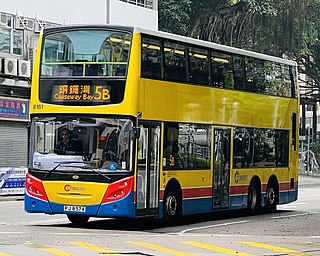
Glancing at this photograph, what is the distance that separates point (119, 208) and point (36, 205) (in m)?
1.90

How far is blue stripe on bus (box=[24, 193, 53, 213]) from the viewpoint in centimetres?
1823

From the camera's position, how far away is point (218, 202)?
860 inches

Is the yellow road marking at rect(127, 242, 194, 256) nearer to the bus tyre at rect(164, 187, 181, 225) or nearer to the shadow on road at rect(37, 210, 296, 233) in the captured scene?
the shadow on road at rect(37, 210, 296, 233)

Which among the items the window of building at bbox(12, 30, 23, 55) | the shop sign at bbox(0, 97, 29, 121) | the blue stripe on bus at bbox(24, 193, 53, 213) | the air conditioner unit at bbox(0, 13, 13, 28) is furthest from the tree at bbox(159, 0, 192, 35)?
the blue stripe on bus at bbox(24, 193, 53, 213)

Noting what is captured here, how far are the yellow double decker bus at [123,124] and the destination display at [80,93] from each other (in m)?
0.02

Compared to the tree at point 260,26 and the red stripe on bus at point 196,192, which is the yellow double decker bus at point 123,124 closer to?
the red stripe on bus at point 196,192

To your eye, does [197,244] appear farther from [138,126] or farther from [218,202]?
[218,202]

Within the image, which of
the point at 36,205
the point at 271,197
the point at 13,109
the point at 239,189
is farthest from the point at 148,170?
the point at 13,109

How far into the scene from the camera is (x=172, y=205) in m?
19.5

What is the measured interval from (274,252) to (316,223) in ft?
22.9

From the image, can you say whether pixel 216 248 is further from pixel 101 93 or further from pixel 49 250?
pixel 101 93

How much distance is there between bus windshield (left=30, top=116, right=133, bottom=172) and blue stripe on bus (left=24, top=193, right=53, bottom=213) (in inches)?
27.0

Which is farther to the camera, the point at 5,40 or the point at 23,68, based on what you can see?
the point at 5,40

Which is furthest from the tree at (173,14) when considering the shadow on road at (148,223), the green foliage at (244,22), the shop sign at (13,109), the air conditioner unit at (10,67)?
the shadow on road at (148,223)
